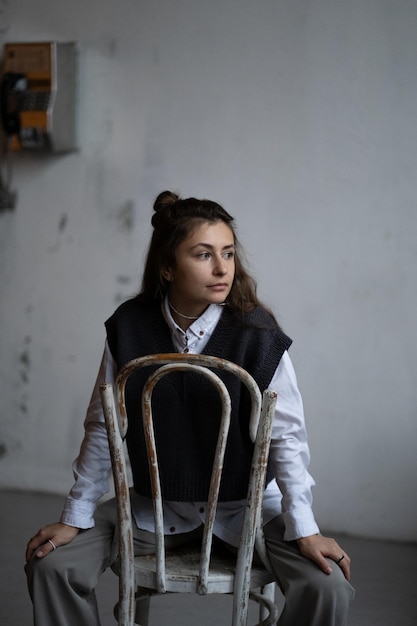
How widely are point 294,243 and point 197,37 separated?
91 centimetres

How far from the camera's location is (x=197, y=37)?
3078mm

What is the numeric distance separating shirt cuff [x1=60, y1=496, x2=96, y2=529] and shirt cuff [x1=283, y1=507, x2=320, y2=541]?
40cm

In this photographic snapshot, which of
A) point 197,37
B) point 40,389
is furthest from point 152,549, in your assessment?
point 197,37

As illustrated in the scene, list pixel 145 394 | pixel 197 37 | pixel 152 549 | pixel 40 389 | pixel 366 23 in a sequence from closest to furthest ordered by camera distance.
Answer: pixel 145 394
pixel 152 549
pixel 366 23
pixel 197 37
pixel 40 389

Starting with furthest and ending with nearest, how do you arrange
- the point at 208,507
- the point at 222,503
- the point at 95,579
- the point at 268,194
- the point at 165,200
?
the point at 268,194 → the point at 165,200 → the point at 222,503 → the point at 95,579 → the point at 208,507

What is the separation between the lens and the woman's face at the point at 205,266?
1612 mm

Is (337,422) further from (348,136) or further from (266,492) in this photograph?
(266,492)

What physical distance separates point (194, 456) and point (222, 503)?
118 mm

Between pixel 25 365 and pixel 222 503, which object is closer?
pixel 222 503

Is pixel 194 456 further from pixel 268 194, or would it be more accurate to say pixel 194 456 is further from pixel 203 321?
pixel 268 194

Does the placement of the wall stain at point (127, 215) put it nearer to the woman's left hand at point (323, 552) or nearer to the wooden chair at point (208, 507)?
the wooden chair at point (208, 507)

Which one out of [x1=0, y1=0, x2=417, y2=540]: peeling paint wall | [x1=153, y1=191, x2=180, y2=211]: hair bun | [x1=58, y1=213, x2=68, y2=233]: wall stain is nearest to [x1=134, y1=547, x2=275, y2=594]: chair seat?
[x1=153, y1=191, x2=180, y2=211]: hair bun

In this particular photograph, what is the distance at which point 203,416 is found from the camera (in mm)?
1585

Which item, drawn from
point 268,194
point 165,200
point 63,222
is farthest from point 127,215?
point 165,200
